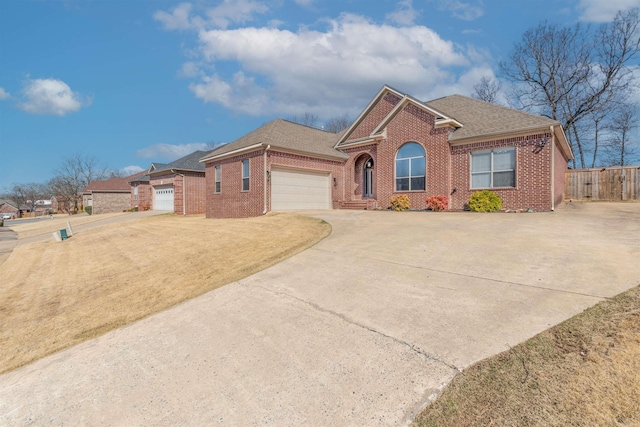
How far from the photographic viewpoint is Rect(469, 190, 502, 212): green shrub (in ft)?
43.2

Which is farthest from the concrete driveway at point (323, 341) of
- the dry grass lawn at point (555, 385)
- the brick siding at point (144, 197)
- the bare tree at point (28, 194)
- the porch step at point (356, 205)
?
the bare tree at point (28, 194)

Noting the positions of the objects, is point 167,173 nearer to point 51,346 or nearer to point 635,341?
point 51,346

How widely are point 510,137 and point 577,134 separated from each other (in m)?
20.1

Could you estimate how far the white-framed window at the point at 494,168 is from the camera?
521 inches

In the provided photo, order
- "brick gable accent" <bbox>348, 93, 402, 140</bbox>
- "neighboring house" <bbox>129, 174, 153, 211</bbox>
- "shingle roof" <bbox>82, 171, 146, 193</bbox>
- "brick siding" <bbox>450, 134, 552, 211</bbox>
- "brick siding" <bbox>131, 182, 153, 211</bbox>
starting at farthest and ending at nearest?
"shingle roof" <bbox>82, 171, 146, 193</bbox>
"neighboring house" <bbox>129, 174, 153, 211</bbox>
"brick siding" <bbox>131, 182, 153, 211</bbox>
"brick gable accent" <bbox>348, 93, 402, 140</bbox>
"brick siding" <bbox>450, 134, 552, 211</bbox>

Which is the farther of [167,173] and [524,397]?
[167,173]

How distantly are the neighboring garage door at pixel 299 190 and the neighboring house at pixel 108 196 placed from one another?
34.0 m

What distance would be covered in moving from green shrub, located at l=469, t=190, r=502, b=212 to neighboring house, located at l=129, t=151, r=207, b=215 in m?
20.6

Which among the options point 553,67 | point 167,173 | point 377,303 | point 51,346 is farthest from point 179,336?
point 553,67

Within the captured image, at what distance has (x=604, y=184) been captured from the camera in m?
17.6

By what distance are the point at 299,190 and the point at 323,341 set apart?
1392 centimetres

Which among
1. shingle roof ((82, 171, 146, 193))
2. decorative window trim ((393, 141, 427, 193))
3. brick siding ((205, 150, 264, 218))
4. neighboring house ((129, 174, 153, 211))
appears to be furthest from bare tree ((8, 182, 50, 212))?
decorative window trim ((393, 141, 427, 193))

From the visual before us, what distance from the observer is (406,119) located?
15977 mm

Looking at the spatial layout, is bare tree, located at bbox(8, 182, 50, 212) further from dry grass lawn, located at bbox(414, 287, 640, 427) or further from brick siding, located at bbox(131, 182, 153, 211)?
dry grass lawn, located at bbox(414, 287, 640, 427)
